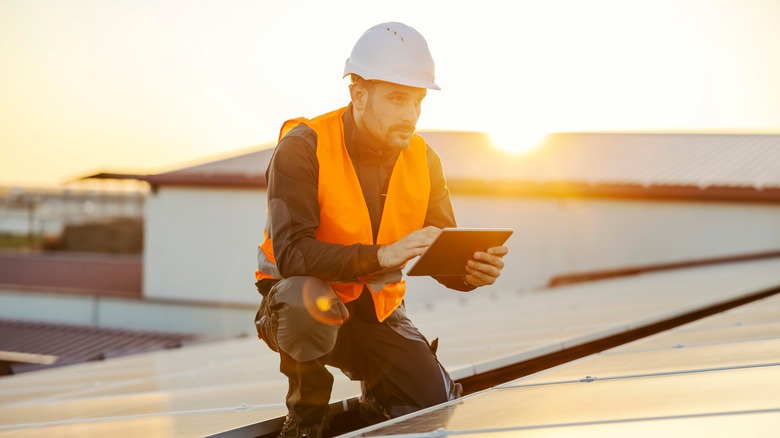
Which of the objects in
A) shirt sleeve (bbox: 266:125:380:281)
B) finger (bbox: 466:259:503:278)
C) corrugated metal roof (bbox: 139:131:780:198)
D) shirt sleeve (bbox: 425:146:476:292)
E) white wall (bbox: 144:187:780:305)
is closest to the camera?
shirt sleeve (bbox: 266:125:380:281)

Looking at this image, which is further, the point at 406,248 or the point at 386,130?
the point at 386,130

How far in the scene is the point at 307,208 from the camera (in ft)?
10.3

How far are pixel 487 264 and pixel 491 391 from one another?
0.46 meters

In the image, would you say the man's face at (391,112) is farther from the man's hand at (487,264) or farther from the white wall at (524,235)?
the white wall at (524,235)

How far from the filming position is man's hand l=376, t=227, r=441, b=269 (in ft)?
9.62

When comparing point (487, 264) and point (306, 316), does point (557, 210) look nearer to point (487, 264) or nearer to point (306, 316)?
point (487, 264)

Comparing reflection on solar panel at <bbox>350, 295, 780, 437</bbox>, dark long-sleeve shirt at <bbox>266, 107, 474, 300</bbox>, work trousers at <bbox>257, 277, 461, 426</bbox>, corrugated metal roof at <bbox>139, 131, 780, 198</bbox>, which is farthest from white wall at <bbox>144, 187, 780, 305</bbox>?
dark long-sleeve shirt at <bbox>266, 107, 474, 300</bbox>

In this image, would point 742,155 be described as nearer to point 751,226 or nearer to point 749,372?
point 751,226

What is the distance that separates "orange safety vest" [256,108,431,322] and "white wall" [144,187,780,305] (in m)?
12.3

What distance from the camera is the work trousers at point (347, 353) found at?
10.2 feet

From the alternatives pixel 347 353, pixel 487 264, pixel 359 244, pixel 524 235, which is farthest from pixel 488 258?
pixel 524 235

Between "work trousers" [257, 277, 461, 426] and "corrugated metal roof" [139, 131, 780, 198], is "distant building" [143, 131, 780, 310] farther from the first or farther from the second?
"work trousers" [257, 277, 461, 426]

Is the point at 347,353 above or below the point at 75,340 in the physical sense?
above

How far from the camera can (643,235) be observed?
15.6 metres
